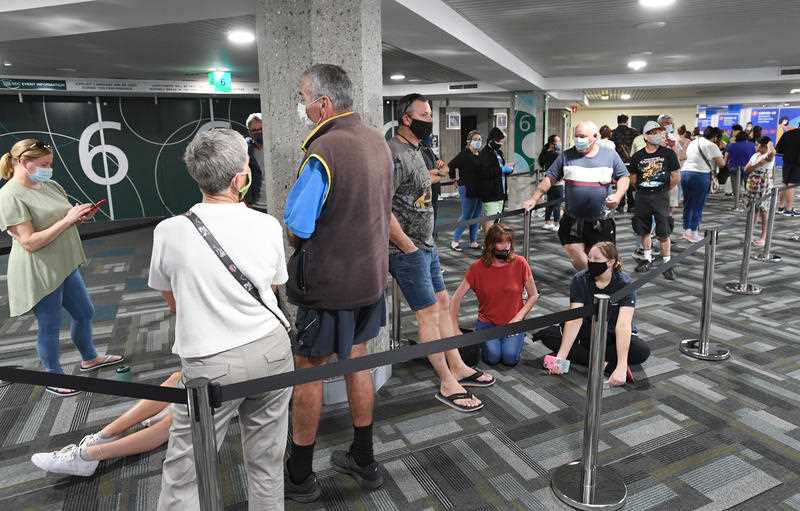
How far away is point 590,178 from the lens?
4648mm

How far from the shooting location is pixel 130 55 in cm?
780

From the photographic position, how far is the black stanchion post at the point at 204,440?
4.74ft

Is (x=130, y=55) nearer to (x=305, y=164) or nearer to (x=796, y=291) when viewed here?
(x=305, y=164)

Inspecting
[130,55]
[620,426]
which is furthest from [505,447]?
[130,55]

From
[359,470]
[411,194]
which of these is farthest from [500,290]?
[359,470]

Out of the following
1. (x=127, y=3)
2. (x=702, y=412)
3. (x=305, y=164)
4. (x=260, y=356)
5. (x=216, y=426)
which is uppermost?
(x=127, y=3)

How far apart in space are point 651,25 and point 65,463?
22.4 feet

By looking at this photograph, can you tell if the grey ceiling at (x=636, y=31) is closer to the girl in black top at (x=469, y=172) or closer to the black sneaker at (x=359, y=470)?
the girl in black top at (x=469, y=172)

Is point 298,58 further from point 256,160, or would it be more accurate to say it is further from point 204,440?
point 204,440

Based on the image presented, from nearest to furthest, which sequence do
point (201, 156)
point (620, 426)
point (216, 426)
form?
1. point (201, 156)
2. point (216, 426)
3. point (620, 426)

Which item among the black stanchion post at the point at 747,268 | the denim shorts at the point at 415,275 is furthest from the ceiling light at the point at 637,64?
the denim shorts at the point at 415,275

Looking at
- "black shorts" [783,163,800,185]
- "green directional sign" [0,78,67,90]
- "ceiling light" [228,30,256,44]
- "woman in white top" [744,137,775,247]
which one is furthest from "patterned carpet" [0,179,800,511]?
"green directional sign" [0,78,67,90]

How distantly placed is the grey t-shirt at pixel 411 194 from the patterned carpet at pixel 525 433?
1008 millimetres

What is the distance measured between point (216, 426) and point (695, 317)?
4210 mm
